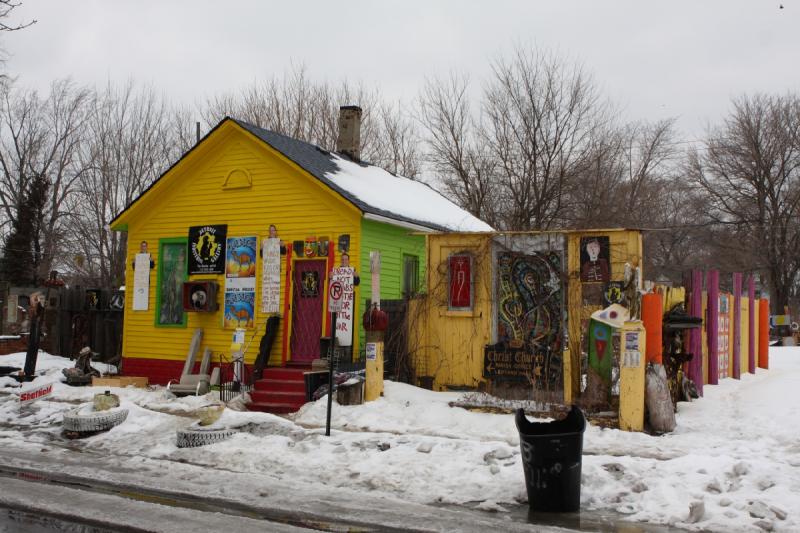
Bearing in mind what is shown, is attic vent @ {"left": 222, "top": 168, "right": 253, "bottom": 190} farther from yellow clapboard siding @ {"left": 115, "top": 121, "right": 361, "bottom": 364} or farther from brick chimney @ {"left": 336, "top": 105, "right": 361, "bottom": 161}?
brick chimney @ {"left": 336, "top": 105, "right": 361, "bottom": 161}

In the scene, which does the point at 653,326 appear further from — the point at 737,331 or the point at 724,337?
the point at 737,331

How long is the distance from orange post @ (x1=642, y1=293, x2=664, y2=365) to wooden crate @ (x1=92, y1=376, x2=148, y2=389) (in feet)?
38.1

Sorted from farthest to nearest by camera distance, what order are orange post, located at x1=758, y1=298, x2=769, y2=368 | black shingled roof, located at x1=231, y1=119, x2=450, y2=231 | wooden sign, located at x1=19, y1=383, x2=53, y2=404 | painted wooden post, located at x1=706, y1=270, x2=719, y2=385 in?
orange post, located at x1=758, y1=298, x2=769, y2=368 < painted wooden post, located at x1=706, y1=270, x2=719, y2=385 < black shingled roof, located at x1=231, y1=119, x2=450, y2=231 < wooden sign, located at x1=19, y1=383, x2=53, y2=404

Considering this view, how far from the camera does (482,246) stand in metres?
14.2

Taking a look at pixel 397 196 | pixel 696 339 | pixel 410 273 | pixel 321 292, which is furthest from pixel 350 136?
pixel 696 339

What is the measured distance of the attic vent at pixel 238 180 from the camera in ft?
56.6

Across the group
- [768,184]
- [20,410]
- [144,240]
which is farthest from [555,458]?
[768,184]

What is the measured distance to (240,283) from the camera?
1694 centimetres

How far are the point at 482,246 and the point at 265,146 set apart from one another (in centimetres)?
569

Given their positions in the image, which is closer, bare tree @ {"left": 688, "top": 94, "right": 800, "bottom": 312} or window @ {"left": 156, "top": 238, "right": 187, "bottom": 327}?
window @ {"left": 156, "top": 238, "right": 187, "bottom": 327}

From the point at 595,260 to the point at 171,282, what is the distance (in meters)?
10.1

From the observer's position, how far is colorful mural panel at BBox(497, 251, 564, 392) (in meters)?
13.5

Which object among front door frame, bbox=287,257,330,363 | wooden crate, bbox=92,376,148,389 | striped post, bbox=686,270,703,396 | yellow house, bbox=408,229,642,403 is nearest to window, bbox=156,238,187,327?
wooden crate, bbox=92,376,148,389

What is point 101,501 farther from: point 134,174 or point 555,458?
point 134,174
